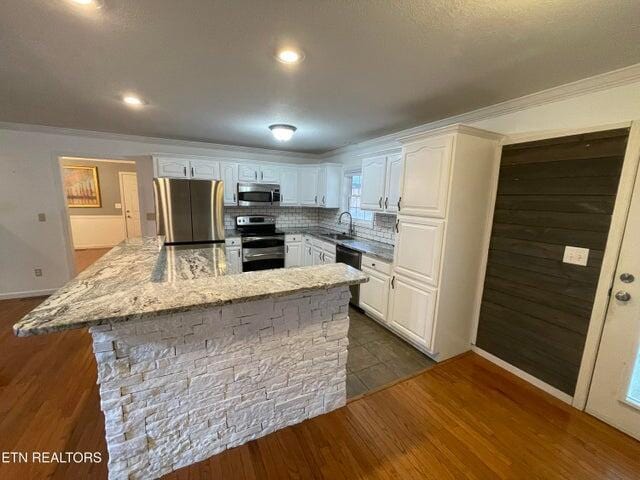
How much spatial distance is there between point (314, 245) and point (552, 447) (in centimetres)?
348

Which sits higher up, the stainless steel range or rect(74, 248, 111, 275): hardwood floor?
the stainless steel range

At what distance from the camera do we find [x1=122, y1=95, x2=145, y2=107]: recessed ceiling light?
2.43 meters

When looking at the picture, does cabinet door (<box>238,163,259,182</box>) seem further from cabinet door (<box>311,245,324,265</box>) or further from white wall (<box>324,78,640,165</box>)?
white wall (<box>324,78,640,165</box>)

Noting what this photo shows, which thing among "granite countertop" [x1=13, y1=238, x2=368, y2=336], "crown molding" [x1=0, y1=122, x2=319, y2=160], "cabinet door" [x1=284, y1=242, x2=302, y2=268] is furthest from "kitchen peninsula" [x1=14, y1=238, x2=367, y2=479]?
"crown molding" [x1=0, y1=122, x2=319, y2=160]

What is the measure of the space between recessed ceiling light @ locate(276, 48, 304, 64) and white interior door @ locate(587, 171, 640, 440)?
7.69 ft

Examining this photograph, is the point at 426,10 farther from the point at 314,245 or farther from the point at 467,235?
the point at 314,245

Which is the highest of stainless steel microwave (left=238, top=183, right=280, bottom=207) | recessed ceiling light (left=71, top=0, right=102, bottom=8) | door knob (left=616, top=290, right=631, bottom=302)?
recessed ceiling light (left=71, top=0, right=102, bottom=8)

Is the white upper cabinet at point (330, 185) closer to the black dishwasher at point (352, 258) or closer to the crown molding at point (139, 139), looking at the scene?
the crown molding at point (139, 139)

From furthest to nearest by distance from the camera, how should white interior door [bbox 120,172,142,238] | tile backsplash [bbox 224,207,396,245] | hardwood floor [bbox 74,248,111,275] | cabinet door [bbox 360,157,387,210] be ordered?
white interior door [bbox 120,172,142,238] < hardwood floor [bbox 74,248,111,275] < tile backsplash [bbox 224,207,396,245] < cabinet door [bbox 360,157,387,210]

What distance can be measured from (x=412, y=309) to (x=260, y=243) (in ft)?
9.10

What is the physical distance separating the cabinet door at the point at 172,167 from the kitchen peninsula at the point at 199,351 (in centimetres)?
244

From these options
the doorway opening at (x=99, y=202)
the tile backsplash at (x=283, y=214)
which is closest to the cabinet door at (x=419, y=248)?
the tile backsplash at (x=283, y=214)

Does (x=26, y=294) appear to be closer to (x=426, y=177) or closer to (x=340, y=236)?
(x=340, y=236)

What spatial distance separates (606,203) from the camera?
1847mm
